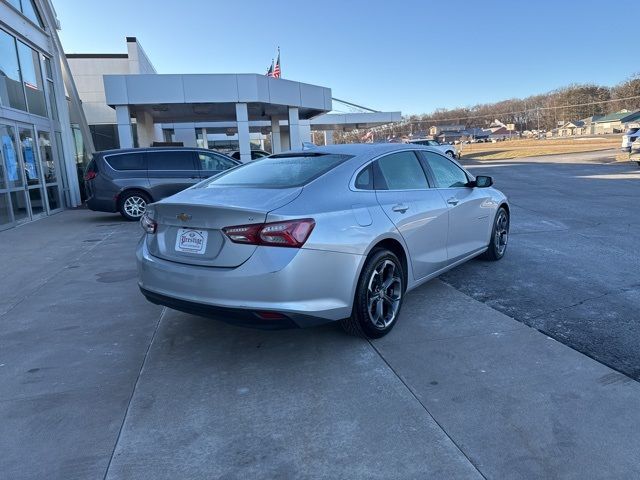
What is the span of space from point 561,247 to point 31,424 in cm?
664

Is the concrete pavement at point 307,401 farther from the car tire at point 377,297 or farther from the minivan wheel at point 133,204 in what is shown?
the minivan wheel at point 133,204

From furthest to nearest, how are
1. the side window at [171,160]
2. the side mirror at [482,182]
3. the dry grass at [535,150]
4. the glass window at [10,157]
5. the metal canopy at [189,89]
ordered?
1. the dry grass at [535,150]
2. the metal canopy at [189,89]
3. the side window at [171,160]
4. the glass window at [10,157]
5. the side mirror at [482,182]

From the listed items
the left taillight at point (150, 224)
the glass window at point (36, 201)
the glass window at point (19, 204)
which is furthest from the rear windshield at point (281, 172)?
the glass window at point (36, 201)

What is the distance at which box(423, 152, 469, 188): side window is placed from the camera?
497 cm

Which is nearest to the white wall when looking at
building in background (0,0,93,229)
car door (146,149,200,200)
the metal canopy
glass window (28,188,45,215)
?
building in background (0,0,93,229)

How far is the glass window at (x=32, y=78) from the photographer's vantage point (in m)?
12.3

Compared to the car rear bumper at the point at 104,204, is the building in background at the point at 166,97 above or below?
above

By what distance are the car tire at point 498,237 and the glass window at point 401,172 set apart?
1.76 metres

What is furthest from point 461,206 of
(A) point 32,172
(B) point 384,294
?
(A) point 32,172

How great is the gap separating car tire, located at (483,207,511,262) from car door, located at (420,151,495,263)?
0.24 meters

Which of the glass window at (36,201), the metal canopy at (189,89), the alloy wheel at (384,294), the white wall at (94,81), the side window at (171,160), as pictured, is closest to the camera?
the alloy wheel at (384,294)

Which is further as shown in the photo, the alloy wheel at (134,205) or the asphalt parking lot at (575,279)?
the alloy wheel at (134,205)

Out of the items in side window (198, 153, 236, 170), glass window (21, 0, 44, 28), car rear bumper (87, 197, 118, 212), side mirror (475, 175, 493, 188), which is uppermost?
glass window (21, 0, 44, 28)

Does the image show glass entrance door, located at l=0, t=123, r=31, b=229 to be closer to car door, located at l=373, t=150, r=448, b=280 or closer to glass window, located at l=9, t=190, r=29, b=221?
glass window, located at l=9, t=190, r=29, b=221
